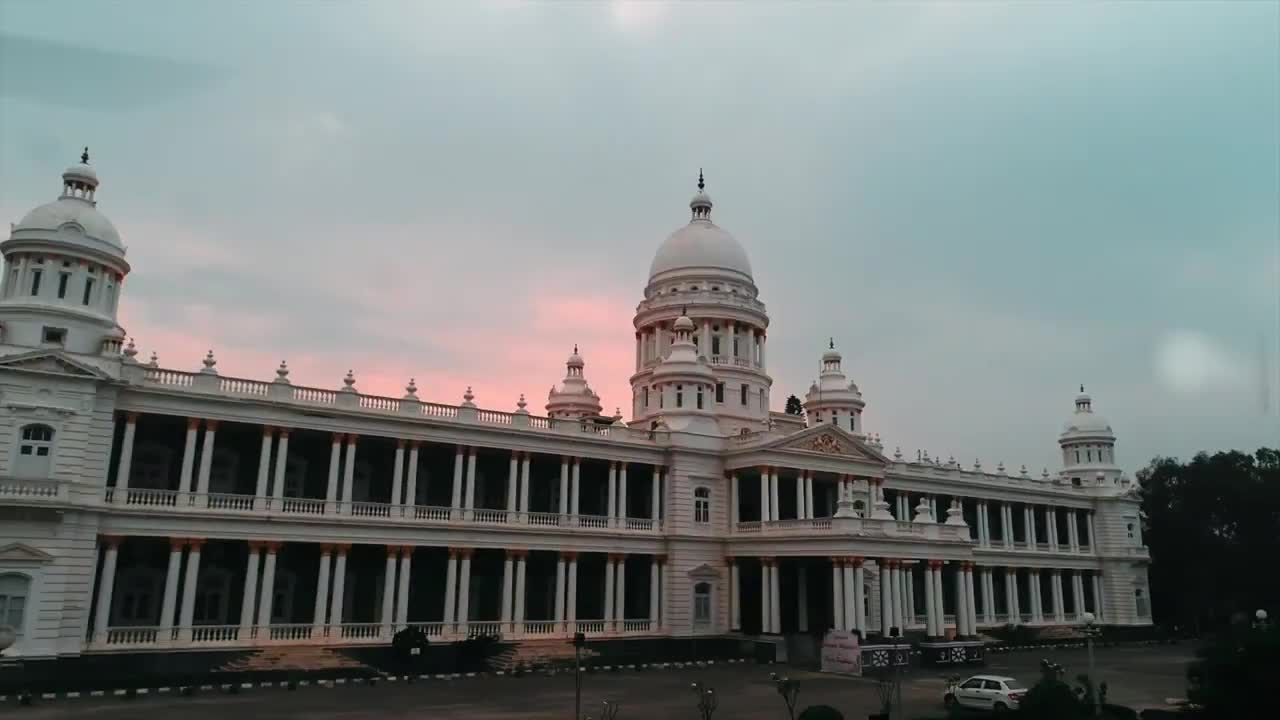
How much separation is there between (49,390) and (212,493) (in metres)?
6.97

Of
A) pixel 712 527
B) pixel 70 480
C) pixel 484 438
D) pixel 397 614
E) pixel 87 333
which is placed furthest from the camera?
pixel 712 527

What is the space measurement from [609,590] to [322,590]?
46.2 ft

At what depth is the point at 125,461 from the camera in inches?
1410

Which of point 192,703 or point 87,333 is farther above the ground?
point 87,333

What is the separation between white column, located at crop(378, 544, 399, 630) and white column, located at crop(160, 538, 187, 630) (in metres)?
8.15

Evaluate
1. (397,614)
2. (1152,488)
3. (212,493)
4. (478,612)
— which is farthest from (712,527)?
(1152,488)

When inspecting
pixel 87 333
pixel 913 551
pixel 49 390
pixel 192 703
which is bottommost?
pixel 192 703

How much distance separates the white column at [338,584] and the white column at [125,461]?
8.49 meters

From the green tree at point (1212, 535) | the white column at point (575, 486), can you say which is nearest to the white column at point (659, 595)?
the white column at point (575, 486)

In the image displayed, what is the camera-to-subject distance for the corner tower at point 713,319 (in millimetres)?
58938

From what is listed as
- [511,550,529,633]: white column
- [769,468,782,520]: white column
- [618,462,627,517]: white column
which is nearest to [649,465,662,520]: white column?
[618,462,627,517]: white column

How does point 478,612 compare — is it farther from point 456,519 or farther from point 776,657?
point 776,657

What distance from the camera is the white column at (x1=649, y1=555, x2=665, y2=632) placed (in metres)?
47.4

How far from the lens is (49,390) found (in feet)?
112
